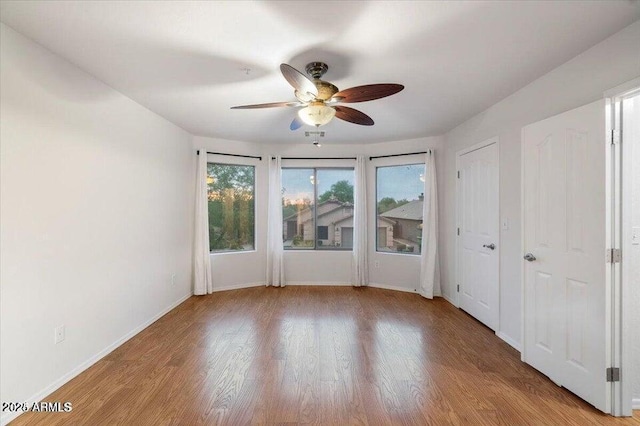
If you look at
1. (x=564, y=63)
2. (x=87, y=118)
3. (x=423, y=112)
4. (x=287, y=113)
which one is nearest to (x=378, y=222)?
(x=423, y=112)

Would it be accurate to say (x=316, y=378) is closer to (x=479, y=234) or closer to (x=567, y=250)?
(x=567, y=250)

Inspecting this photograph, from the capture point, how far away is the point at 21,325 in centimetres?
187

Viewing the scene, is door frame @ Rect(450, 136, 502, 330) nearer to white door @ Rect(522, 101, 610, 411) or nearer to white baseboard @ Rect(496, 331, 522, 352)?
white baseboard @ Rect(496, 331, 522, 352)

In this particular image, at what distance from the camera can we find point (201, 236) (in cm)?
438

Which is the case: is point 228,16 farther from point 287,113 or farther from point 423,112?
point 423,112

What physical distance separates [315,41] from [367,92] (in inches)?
20.0

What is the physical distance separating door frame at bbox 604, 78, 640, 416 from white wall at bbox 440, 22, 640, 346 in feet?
0.66

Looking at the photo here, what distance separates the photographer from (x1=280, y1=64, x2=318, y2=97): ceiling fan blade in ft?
5.77

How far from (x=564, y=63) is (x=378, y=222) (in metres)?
3.26

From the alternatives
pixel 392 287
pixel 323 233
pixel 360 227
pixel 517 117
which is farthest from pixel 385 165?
pixel 517 117

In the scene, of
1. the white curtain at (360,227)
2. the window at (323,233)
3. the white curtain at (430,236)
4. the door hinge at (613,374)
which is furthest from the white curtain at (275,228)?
the door hinge at (613,374)

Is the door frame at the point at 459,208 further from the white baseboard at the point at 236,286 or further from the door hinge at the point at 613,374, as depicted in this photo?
the white baseboard at the point at 236,286

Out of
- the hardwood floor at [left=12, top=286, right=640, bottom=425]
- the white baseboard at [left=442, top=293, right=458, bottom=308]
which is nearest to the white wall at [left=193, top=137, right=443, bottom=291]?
the white baseboard at [left=442, top=293, right=458, bottom=308]

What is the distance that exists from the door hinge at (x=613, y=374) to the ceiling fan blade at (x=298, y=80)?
2758 millimetres
